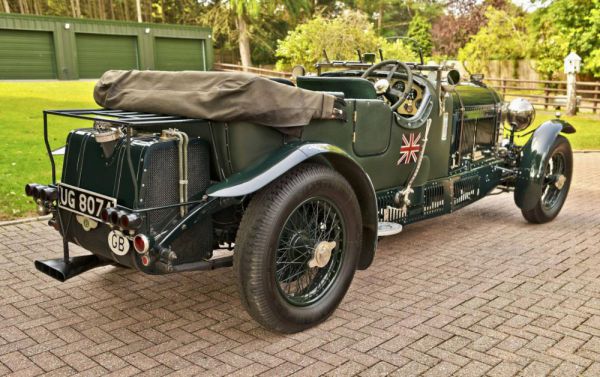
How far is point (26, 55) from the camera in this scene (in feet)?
68.7

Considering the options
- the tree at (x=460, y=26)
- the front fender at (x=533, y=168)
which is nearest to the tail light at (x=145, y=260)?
the front fender at (x=533, y=168)

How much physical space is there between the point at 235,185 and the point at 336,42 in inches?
766

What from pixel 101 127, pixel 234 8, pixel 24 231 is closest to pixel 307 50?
pixel 234 8

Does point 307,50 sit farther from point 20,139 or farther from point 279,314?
point 279,314

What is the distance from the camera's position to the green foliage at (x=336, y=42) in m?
21.5

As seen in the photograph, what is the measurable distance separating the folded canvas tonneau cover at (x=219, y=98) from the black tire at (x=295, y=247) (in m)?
0.37

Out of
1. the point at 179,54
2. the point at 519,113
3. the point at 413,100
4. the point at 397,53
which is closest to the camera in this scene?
the point at 413,100

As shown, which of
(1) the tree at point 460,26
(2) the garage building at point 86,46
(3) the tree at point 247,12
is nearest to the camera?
(2) the garage building at point 86,46

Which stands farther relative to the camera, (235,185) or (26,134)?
(26,134)

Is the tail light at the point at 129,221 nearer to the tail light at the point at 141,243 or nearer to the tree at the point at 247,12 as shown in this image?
the tail light at the point at 141,243

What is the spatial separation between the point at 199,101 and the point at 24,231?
10.3 ft

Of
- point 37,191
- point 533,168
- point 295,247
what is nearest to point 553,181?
point 533,168

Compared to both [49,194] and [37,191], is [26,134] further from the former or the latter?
[49,194]

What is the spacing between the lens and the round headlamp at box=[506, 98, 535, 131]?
6148 mm
